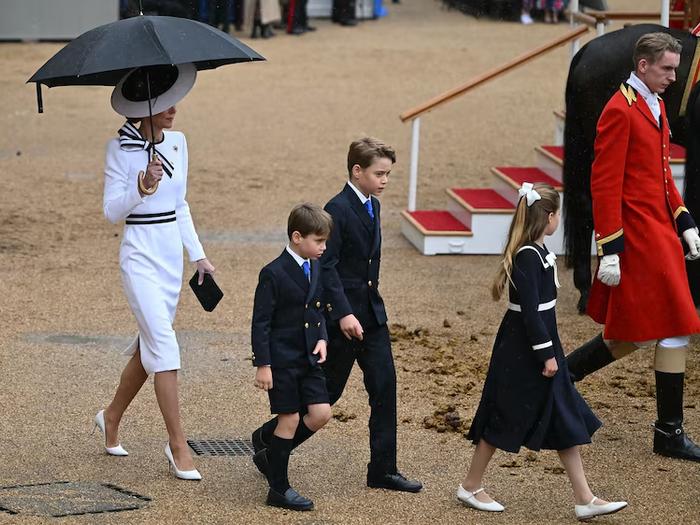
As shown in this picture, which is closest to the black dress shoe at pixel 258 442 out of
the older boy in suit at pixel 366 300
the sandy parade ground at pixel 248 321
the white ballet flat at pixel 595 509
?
the older boy in suit at pixel 366 300

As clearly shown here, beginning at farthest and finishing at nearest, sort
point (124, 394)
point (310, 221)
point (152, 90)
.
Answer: point (124, 394) → point (152, 90) → point (310, 221)

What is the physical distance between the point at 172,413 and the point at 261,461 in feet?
1.24

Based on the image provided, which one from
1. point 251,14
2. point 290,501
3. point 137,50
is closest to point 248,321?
point 290,501

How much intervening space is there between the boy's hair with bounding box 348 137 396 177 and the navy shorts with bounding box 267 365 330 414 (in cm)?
76

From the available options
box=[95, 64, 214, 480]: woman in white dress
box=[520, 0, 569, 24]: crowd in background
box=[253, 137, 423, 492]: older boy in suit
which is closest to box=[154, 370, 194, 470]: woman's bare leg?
box=[95, 64, 214, 480]: woman in white dress

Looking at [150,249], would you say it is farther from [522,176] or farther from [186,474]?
[522,176]

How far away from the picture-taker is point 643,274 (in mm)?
5418

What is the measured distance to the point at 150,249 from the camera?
16.5 ft

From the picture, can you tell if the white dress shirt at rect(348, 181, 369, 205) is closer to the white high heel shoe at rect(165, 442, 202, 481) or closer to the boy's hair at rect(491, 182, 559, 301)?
the boy's hair at rect(491, 182, 559, 301)

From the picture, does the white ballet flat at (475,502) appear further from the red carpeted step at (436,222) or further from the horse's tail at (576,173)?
the red carpeted step at (436,222)

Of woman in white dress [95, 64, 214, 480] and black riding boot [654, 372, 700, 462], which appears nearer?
woman in white dress [95, 64, 214, 480]

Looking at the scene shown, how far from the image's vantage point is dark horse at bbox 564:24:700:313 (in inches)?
307

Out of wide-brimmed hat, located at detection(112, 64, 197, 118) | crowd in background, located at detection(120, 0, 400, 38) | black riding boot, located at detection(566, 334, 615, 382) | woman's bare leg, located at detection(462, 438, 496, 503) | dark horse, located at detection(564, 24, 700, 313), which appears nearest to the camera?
woman's bare leg, located at detection(462, 438, 496, 503)

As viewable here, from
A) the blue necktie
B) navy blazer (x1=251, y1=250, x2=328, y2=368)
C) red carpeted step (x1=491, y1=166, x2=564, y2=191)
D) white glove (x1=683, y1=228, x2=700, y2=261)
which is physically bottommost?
red carpeted step (x1=491, y1=166, x2=564, y2=191)
